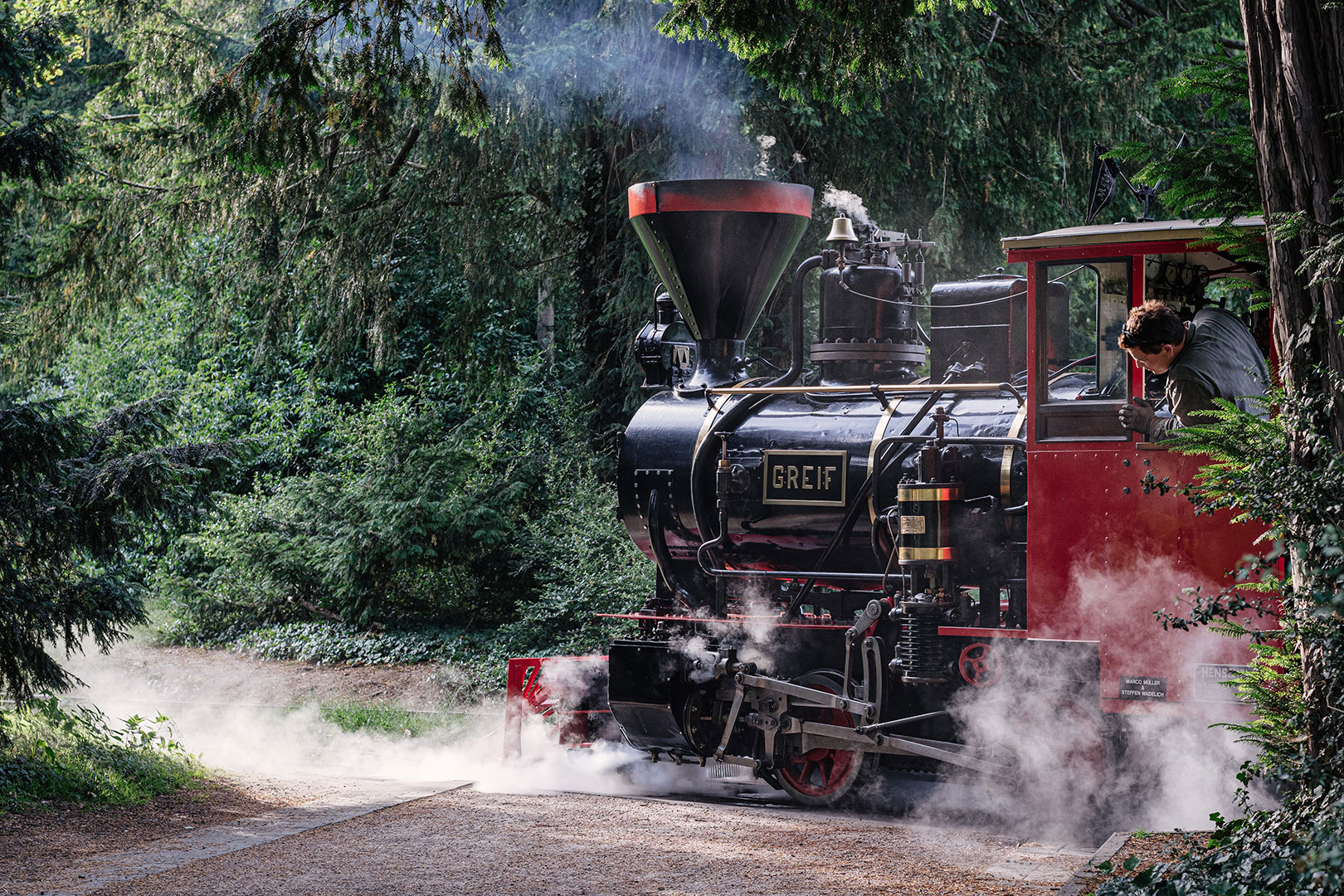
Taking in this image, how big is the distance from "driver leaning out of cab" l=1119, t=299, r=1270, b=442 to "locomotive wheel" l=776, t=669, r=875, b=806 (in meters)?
2.79

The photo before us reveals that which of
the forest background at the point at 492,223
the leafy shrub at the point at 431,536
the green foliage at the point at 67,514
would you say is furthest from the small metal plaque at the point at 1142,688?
the leafy shrub at the point at 431,536

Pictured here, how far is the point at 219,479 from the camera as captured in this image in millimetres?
7746

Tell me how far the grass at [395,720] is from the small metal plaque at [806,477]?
4256mm

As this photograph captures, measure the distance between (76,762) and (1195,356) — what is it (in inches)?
249

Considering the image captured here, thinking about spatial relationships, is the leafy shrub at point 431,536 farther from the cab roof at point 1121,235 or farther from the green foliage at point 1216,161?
the green foliage at point 1216,161

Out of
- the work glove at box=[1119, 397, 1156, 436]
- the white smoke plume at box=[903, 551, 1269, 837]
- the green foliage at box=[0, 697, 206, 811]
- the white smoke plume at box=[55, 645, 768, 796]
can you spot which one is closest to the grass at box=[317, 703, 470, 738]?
the white smoke plume at box=[55, 645, 768, 796]

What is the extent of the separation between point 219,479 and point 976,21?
9.17 m

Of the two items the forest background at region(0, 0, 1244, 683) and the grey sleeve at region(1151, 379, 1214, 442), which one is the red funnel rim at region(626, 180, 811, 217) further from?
the forest background at region(0, 0, 1244, 683)

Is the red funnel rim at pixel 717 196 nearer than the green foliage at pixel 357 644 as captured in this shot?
Yes

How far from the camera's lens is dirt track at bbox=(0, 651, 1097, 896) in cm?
546

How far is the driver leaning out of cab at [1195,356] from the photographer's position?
525 cm

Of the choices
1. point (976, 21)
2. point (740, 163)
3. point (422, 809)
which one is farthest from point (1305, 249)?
point (976, 21)

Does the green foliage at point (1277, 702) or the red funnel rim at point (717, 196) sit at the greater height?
the red funnel rim at point (717, 196)

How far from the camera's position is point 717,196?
8250 millimetres
